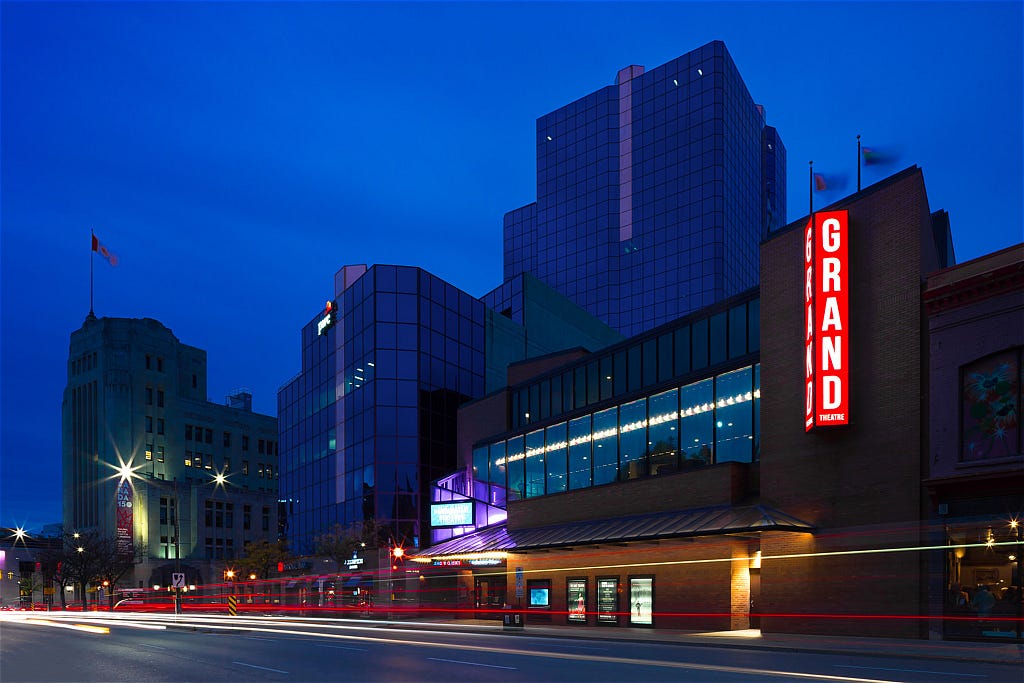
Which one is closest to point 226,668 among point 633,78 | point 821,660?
point 821,660

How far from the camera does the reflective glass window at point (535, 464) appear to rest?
48.7m

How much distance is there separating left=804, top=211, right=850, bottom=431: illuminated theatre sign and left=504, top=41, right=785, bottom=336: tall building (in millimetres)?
90231

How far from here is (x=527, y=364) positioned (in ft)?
197

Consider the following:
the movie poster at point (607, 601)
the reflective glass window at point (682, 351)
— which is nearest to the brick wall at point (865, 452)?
the reflective glass window at point (682, 351)

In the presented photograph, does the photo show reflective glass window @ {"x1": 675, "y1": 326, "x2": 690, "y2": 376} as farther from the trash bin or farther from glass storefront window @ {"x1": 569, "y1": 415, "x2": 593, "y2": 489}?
the trash bin

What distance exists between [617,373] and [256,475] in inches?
4597

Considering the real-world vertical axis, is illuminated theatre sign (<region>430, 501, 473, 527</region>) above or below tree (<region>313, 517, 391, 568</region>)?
above

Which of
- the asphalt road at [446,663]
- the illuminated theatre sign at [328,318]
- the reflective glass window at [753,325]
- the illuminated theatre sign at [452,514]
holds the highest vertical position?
the illuminated theatre sign at [328,318]

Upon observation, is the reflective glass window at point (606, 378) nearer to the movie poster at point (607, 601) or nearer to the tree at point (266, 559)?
the movie poster at point (607, 601)

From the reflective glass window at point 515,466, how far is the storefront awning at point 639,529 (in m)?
2.45

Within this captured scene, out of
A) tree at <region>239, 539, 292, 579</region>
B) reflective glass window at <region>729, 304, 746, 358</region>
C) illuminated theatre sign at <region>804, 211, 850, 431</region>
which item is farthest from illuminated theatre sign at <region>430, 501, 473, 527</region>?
tree at <region>239, 539, 292, 579</region>

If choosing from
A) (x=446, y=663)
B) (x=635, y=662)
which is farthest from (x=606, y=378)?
(x=446, y=663)

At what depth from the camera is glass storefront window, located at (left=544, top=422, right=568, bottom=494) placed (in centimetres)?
4659

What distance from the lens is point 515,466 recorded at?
51.6 m
